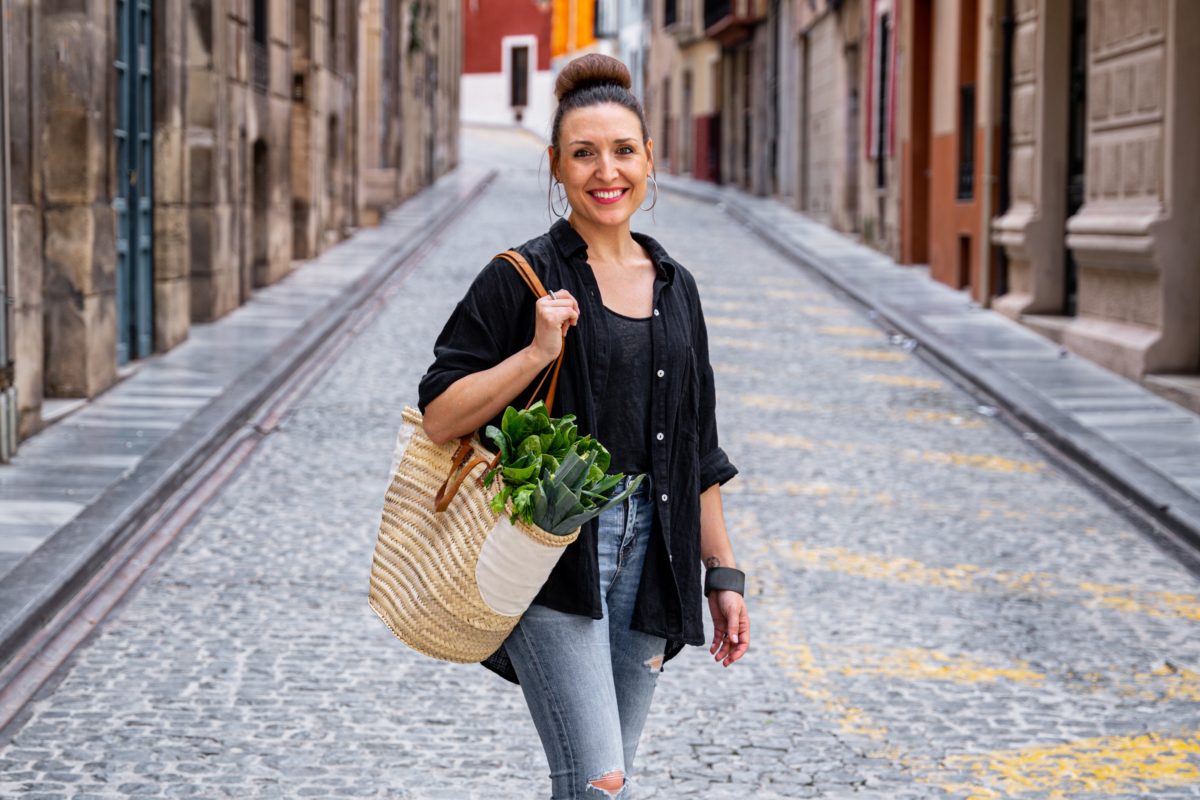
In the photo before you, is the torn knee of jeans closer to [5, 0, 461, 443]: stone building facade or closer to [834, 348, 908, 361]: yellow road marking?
[5, 0, 461, 443]: stone building facade

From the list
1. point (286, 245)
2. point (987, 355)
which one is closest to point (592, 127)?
point (987, 355)

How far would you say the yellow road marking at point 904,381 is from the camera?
1308 centimetres

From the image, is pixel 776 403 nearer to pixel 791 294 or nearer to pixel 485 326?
pixel 791 294

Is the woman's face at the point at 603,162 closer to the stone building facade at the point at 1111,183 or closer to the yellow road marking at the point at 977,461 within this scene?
the yellow road marking at the point at 977,461

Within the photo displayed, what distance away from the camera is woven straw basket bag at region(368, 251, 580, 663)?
2.92m

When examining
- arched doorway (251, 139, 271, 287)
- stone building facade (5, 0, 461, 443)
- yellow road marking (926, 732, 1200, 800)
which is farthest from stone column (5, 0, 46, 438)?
arched doorway (251, 139, 271, 287)

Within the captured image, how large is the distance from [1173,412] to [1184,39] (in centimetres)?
259

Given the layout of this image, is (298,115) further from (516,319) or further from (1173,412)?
(516,319)

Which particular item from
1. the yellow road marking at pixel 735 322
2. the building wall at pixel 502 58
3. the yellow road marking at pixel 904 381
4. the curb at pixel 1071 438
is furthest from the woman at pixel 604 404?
the building wall at pixel 502 58

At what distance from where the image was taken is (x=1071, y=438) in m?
10.5

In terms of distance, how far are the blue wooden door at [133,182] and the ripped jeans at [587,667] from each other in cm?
1011

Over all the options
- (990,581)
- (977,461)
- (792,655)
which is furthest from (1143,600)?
(977,461)

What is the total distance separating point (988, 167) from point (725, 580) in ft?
49.0

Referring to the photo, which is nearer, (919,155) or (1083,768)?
(1083,768)
